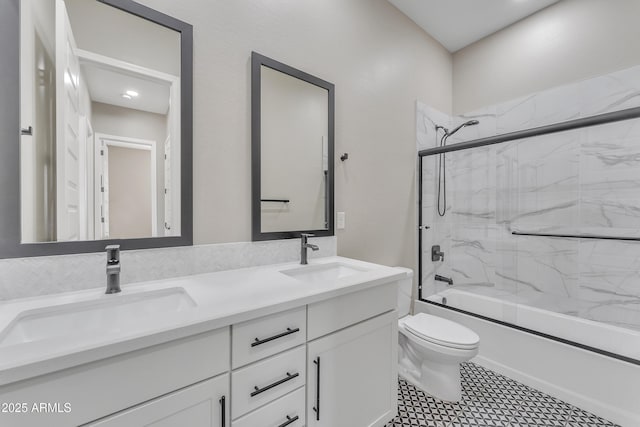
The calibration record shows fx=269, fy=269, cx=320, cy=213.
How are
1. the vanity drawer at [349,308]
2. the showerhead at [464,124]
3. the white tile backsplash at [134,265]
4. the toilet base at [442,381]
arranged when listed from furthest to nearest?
1. the showerhead at [464,124]
2. the toilet base at [442,381]
3. the vanity drawer at [349,308]
4. the white tile backsplash at [134,265]

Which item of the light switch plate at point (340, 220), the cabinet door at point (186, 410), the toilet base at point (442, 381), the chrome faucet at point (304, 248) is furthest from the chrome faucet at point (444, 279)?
the cabinet door at point (186, 410)

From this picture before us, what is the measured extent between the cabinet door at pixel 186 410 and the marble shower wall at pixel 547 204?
211cm

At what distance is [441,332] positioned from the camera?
1.68m

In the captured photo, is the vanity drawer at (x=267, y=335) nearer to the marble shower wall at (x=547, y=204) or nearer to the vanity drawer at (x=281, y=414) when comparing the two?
the vanity drawer at (x=281, y=414)

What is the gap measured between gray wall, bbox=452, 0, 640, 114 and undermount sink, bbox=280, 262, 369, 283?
88.9 inches

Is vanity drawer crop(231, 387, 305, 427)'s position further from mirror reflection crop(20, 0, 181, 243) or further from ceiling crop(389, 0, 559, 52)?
ceiling crop(389, 0, 559, 52)

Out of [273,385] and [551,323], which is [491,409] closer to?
[551,323]

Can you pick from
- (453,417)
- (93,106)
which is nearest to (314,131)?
(93,106)

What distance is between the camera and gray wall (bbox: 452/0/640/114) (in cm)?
192

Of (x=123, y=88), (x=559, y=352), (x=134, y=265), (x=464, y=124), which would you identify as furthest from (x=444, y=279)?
(x=123, y=88)

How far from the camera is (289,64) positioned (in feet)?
5.27

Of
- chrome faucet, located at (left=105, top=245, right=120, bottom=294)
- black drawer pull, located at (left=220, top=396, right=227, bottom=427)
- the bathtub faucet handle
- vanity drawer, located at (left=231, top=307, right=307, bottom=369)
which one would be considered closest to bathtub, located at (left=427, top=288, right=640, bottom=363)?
the bathtub faucet handle

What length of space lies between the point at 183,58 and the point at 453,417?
234cm

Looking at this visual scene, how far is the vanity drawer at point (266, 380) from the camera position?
85 cm
